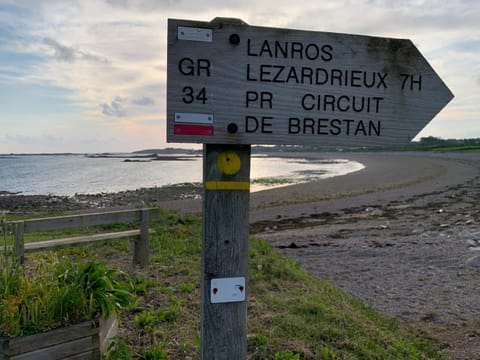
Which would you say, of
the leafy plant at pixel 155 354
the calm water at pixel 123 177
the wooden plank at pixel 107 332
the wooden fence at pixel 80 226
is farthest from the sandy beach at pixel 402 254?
the calm water at pixel 123 177

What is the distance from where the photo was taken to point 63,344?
2.90 metres

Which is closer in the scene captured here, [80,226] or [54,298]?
[54,298]

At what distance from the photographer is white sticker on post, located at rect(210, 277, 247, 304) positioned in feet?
7.31

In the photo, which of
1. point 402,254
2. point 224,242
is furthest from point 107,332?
point 402,254

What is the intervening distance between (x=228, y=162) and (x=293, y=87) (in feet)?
1.69

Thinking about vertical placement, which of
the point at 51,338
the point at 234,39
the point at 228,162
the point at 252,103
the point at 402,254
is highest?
the point at 234,39

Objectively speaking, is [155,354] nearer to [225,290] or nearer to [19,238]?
[225,290]

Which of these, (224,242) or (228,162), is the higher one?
(228,162)

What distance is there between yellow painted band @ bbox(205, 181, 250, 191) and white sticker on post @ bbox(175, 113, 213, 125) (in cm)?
32

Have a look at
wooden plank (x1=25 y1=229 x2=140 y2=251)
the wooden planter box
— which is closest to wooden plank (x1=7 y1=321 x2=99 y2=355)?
the wooden planter box

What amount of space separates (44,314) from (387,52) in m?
2.83

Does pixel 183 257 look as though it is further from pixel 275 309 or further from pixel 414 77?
pixel 414 77

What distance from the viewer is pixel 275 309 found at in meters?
4.62

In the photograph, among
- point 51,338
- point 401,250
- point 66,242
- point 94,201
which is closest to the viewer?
point 51,338
